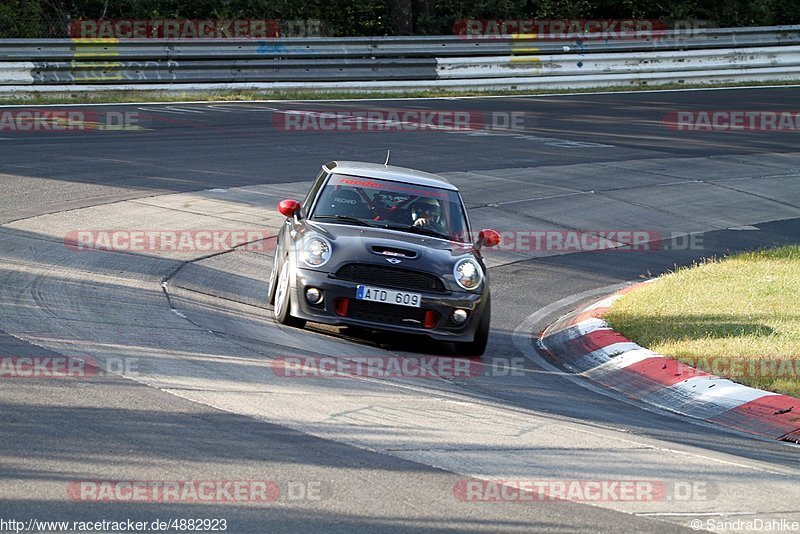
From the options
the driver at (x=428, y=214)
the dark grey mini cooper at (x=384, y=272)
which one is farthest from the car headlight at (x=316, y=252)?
the driver at (x=428, y=214)

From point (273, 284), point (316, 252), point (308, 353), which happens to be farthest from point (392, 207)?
point (308, 353)

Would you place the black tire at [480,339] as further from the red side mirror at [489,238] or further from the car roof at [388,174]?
the car roof at [388,174]

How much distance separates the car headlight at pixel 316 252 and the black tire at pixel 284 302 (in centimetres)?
22

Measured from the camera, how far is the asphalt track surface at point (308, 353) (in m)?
5.87

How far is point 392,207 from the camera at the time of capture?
10.7 metres

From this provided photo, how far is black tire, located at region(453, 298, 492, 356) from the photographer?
9797mm

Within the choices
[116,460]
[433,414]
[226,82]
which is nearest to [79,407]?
[116,460]

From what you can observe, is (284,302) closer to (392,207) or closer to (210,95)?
(392,207)

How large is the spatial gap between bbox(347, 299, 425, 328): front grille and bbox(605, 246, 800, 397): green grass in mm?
2277

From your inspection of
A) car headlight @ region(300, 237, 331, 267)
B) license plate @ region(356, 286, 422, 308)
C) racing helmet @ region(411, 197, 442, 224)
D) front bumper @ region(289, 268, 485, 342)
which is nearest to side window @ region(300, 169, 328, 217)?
car headlight @ region(300, 237, 331, 267)

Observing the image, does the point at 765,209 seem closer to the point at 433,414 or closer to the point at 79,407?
the point at 433,414

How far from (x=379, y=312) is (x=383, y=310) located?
4 centimetres

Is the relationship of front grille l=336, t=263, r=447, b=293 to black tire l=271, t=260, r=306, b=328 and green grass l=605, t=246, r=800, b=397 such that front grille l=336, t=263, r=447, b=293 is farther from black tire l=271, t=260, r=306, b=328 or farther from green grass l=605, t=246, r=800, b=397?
green grass l=605, t=246, r=800, b=397

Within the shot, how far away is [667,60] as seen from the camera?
97.6ft
